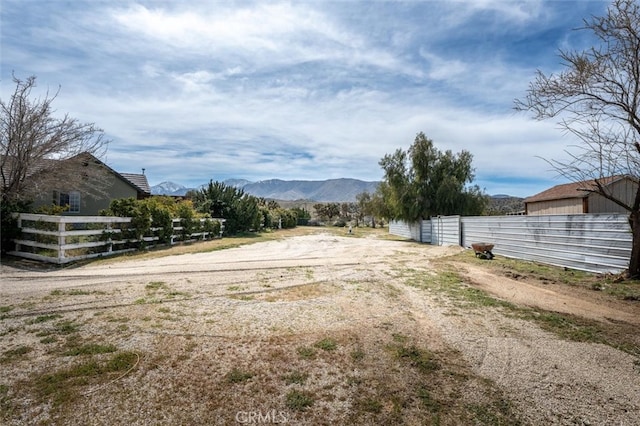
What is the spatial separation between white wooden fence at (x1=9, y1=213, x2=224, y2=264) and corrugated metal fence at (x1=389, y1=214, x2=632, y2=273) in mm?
14129

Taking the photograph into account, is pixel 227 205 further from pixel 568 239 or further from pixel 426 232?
pixel 568 239

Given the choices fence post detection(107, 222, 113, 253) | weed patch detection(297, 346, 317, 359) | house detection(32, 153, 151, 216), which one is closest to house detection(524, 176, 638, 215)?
weed patch detection(297, 346, 317, 359)

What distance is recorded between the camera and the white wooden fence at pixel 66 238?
9062 mm

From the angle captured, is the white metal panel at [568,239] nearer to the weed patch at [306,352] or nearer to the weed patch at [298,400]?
the weed patch at [306,352]

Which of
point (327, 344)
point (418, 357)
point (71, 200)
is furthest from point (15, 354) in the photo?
point (71, 200)

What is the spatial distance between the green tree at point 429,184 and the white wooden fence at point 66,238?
57.3 feet

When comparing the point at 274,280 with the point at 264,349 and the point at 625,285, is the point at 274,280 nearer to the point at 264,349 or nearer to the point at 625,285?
the point at 264,349

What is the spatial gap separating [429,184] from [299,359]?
21518 millimetres

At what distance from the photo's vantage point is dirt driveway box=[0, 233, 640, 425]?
8.55ft

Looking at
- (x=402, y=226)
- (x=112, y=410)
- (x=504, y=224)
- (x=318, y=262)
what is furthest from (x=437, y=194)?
(x=112, y=410)

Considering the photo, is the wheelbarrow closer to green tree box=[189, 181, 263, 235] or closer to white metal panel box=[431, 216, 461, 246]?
white metal panel box=[431, 216, 461, 246]

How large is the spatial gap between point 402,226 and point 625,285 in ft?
67.6

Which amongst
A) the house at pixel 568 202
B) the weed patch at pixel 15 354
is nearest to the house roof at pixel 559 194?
the house at pixel 568 202

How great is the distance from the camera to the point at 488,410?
264 centimetres
